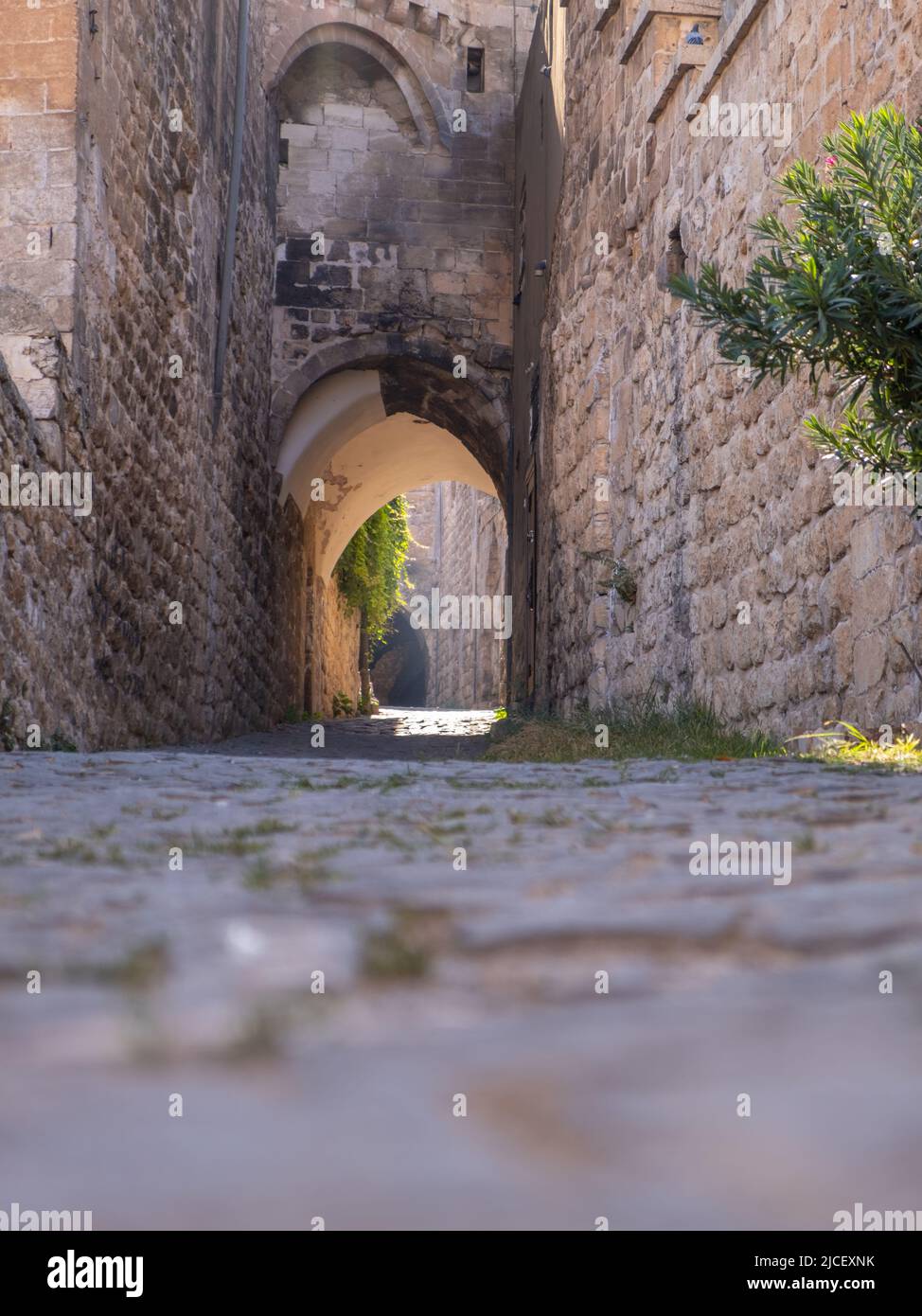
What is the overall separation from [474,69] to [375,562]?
7.44 metres

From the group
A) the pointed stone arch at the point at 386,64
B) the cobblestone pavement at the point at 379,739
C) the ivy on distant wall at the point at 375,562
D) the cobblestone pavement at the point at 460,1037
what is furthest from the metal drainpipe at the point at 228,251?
the ivy on distant wall at the point at 375,562

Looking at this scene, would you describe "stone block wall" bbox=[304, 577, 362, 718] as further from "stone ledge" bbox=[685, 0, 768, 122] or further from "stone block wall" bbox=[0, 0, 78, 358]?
"stone ledge" bbox=[685, 0, 768, 122]

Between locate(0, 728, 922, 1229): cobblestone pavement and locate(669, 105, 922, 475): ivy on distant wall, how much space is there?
164cm

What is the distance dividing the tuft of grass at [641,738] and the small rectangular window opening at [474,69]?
7.30 metres

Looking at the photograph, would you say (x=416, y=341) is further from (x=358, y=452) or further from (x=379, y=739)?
(x=379, y=739)

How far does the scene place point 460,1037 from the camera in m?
1.01

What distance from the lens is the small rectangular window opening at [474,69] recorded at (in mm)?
11789

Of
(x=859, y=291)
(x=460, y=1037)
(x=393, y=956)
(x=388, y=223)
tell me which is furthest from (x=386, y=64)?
(x=460, y=1037)

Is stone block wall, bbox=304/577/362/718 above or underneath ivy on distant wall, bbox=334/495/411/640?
underneath

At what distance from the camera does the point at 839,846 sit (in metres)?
1.88

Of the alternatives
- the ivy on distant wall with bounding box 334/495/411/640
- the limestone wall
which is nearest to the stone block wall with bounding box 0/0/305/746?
the ivy on distant wall with bounding box 334/495/411/640

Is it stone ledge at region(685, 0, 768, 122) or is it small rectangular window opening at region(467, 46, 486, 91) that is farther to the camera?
small rectangular window opening at region(467, 46, 486, 91)

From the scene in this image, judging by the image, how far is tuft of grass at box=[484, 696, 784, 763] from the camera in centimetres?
440
